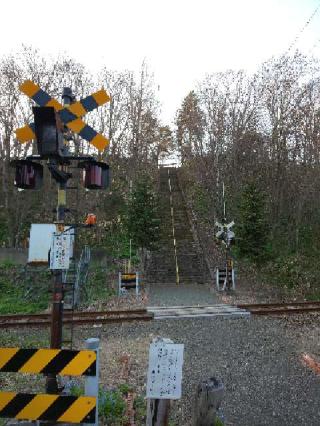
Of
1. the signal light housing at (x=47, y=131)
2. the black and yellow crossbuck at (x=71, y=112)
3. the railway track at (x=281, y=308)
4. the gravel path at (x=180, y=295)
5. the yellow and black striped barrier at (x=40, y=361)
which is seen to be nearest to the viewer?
the yellow and black striped barrier at (x=40, y=361)

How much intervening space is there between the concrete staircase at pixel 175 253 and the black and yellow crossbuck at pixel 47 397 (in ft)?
48.5

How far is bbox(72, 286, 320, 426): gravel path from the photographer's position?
5574 millimetres

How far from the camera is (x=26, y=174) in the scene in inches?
206

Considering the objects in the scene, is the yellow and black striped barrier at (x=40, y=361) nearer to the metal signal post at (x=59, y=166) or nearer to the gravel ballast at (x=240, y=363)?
the metal signal post at (x=59, y=166)

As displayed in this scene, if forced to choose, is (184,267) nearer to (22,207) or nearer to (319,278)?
(319,278)

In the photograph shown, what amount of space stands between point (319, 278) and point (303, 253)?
5204 mm

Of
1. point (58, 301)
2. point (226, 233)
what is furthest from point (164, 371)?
point (226, 233)

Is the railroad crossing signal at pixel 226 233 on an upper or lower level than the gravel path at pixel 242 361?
upper

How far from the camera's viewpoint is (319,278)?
57.0ft

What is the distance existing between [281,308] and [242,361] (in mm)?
5117

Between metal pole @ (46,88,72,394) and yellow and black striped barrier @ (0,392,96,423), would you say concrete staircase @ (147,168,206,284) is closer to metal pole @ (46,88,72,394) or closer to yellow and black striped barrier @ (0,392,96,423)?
metal pole @ (46,88,72,394)

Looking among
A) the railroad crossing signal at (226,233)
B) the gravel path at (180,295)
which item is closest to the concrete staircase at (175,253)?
the gravel path at (180,295)

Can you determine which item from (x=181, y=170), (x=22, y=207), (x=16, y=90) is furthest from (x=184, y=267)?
(x=181, y=170)

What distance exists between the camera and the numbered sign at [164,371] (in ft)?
13.4
